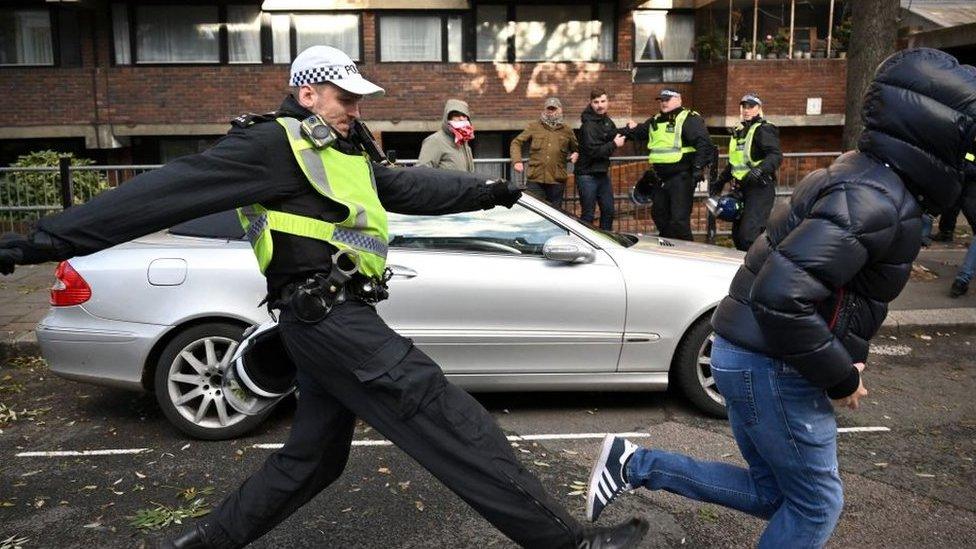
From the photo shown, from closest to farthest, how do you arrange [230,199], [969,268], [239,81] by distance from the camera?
[230,199] < [969,268] < [239,81]

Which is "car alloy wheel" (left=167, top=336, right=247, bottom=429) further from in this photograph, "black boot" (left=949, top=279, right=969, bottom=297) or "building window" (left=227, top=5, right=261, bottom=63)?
"building window" (left=227, top=5, right=261, bottom=63)

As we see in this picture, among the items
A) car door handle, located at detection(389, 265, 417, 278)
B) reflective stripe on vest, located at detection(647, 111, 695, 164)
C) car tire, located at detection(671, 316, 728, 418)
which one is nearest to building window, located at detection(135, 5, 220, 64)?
reflective stripe on vest, located at detection(647, 111, 695, 164)

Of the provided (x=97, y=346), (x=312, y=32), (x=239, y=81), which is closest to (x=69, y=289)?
(x=97, y=346)

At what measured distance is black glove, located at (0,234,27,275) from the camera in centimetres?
246

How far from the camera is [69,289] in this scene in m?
5.28

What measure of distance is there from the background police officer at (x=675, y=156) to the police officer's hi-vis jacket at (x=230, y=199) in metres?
7.01

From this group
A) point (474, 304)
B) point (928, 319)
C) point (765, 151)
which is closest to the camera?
point (474, 304)

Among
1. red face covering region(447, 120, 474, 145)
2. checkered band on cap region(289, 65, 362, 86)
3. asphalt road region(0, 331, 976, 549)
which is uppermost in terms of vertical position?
checkered band on cap region(289, 65, 362, 86)

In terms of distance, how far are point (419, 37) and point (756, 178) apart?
8.84 meters

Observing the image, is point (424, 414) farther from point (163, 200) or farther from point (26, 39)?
point (26, 39)

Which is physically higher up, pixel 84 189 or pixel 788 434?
pixel 84 189

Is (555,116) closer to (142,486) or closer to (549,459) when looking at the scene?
(549,459)

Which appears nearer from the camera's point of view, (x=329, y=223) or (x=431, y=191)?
(x=329, y=223)

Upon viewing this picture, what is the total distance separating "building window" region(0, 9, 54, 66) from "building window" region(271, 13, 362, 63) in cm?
389
